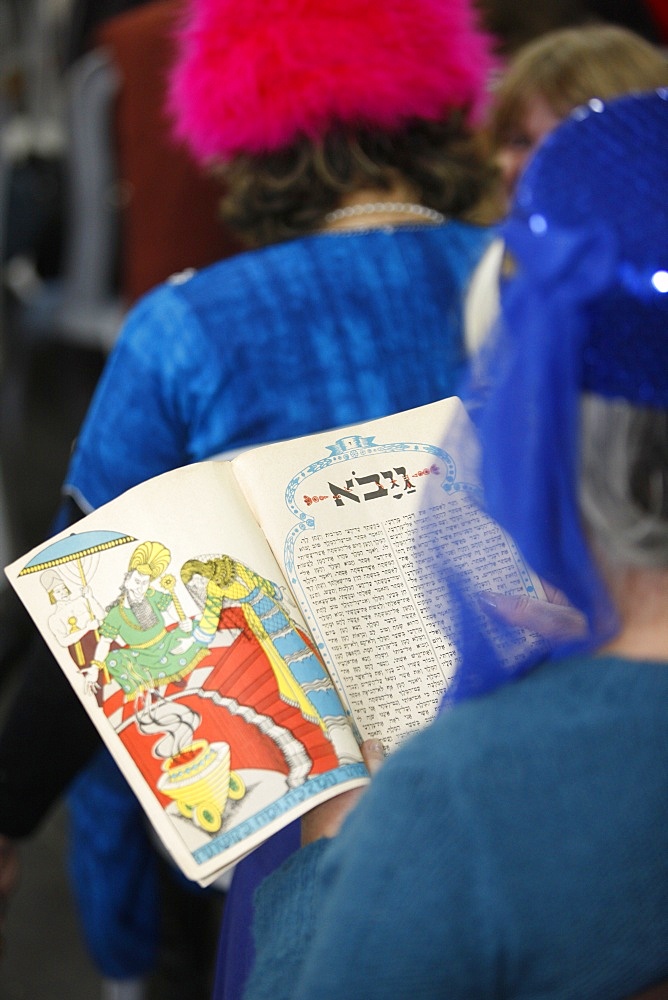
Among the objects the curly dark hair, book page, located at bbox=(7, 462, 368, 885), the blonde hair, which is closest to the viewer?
book page, located at bbox=(7, 462, 368, 885)

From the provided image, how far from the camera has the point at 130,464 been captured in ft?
3.40

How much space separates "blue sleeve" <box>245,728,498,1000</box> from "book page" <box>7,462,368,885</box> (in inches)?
6.3

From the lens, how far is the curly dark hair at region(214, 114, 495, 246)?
Answer: 114 centimetres

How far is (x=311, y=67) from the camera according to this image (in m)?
1.08

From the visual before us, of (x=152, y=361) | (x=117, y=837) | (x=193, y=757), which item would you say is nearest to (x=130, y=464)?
(x=152, y=361)

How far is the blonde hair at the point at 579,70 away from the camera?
142 cm

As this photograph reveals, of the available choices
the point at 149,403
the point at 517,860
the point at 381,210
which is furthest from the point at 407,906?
the point at 381,210

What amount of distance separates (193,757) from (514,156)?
117cm

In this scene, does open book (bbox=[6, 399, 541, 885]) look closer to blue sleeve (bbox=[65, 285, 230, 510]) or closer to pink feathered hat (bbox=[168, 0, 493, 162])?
blue sleeve (bbox=[65, 285, 230, 510])

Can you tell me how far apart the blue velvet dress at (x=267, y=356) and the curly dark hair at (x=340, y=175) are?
0.23ft

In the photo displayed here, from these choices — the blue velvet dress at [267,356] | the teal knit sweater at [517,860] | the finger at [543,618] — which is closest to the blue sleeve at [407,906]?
the teal knit sweater at [517,860]

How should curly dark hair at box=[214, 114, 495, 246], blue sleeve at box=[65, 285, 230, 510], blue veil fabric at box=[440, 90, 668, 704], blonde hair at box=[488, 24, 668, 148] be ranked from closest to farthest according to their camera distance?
blue veil fabric at box=[440, 90, 668, 704] → blue sleeve at box=[65, 285, 230, 510] → curly dark hair at box=[214, 114, 495, 246] → blonde hair at box=[488, 24, 668, 148]

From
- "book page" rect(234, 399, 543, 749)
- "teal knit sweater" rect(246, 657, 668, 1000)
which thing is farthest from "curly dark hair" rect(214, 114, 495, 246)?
"teal knit sweater" rect(246, 657, 668, 1000)

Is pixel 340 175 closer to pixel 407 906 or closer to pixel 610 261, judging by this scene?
pixel 610 261
